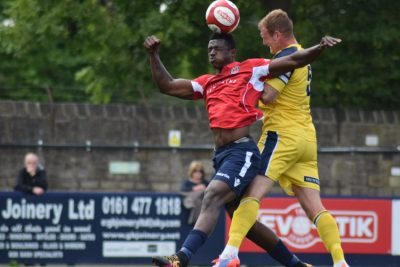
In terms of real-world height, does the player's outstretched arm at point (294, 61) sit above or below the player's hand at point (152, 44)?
below

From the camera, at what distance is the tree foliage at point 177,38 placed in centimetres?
2097

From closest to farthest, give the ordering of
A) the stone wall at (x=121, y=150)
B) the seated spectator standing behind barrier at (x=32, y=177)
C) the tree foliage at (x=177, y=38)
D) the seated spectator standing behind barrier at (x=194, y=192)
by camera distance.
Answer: the seated spectator standing behind barrier at (x=194, y=192), the seated spectator standing behind barrier at (x=32, y=177), the stone wall at (x=121, y=150), the tree foliage at (x=177, y=38)

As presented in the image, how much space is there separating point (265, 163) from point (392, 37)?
11.3m

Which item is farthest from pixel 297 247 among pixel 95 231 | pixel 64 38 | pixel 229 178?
pixel 64 38

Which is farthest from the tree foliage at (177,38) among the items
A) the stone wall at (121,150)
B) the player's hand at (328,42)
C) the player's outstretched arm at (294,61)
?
the player's hand at (328,42)

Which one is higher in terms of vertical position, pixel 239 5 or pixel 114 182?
pixel 239 5

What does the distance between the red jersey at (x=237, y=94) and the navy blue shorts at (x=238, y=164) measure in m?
0.19

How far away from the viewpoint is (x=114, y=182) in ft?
67.2

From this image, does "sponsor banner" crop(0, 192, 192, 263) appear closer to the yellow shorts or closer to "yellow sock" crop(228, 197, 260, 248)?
the yellow shorts

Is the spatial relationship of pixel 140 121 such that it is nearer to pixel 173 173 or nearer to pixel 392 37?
pixel 173 173

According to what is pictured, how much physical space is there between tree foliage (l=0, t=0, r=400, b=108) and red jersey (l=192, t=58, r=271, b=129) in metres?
10.4

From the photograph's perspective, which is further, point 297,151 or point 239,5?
point 239,5

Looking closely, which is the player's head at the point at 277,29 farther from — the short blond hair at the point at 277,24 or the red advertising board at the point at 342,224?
the red advertising board at the point at 342,224

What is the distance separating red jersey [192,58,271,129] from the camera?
995 centimetres
